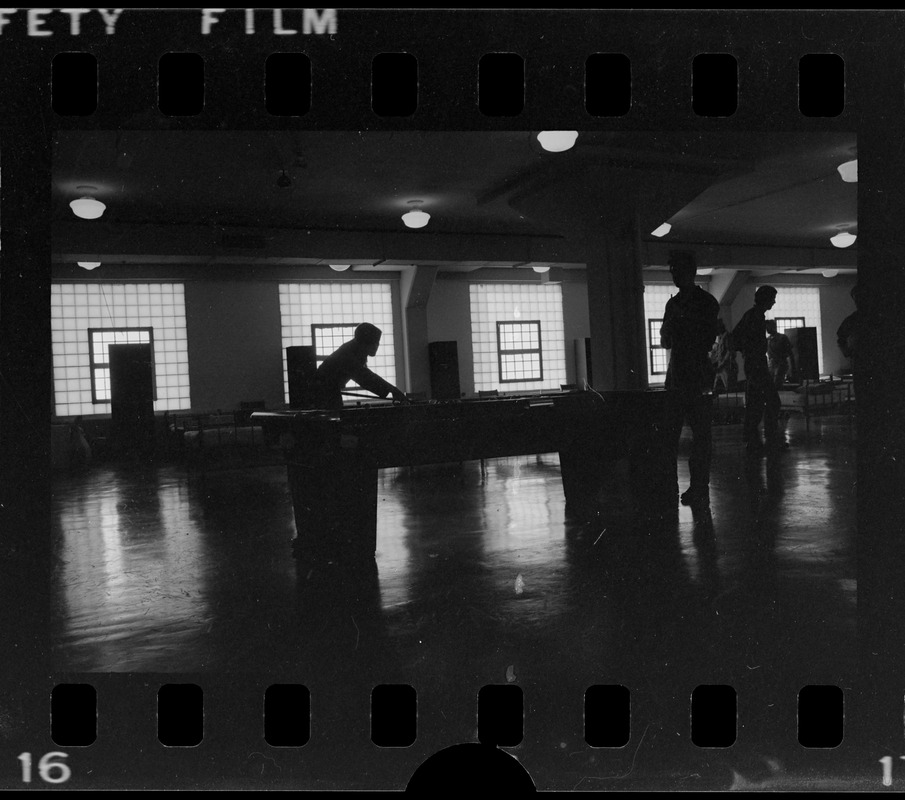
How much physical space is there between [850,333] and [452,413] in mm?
1451

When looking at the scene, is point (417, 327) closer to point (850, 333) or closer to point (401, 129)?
point (401, 129)

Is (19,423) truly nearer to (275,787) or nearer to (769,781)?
(275,787)

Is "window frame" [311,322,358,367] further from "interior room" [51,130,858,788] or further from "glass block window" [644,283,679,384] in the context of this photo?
"glass block window" [644,283,679,384]

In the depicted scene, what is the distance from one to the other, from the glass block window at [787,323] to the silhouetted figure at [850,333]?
0.16 m

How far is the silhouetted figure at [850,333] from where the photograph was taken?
2203 millimetres

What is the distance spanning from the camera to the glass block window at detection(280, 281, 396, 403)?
2336 mm

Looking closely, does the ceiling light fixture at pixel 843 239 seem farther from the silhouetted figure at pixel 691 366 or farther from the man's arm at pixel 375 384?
the man's arm at pixel 375 384

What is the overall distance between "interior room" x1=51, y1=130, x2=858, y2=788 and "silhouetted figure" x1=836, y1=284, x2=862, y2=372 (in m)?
0.03

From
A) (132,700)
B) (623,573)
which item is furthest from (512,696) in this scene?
(132,700)

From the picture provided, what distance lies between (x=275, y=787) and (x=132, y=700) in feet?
1.96

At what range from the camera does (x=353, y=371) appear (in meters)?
2.36

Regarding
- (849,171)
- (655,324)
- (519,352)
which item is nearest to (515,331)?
(519,352)

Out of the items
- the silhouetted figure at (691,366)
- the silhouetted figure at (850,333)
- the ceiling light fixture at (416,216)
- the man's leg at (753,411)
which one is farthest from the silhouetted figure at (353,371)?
the silhouetted figure at (850,333)

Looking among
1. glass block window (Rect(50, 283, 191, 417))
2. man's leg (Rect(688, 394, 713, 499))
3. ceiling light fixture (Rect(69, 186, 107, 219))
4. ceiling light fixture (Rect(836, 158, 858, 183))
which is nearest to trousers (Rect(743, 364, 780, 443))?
man's leg (Rect(688, 394, 713, 499))
